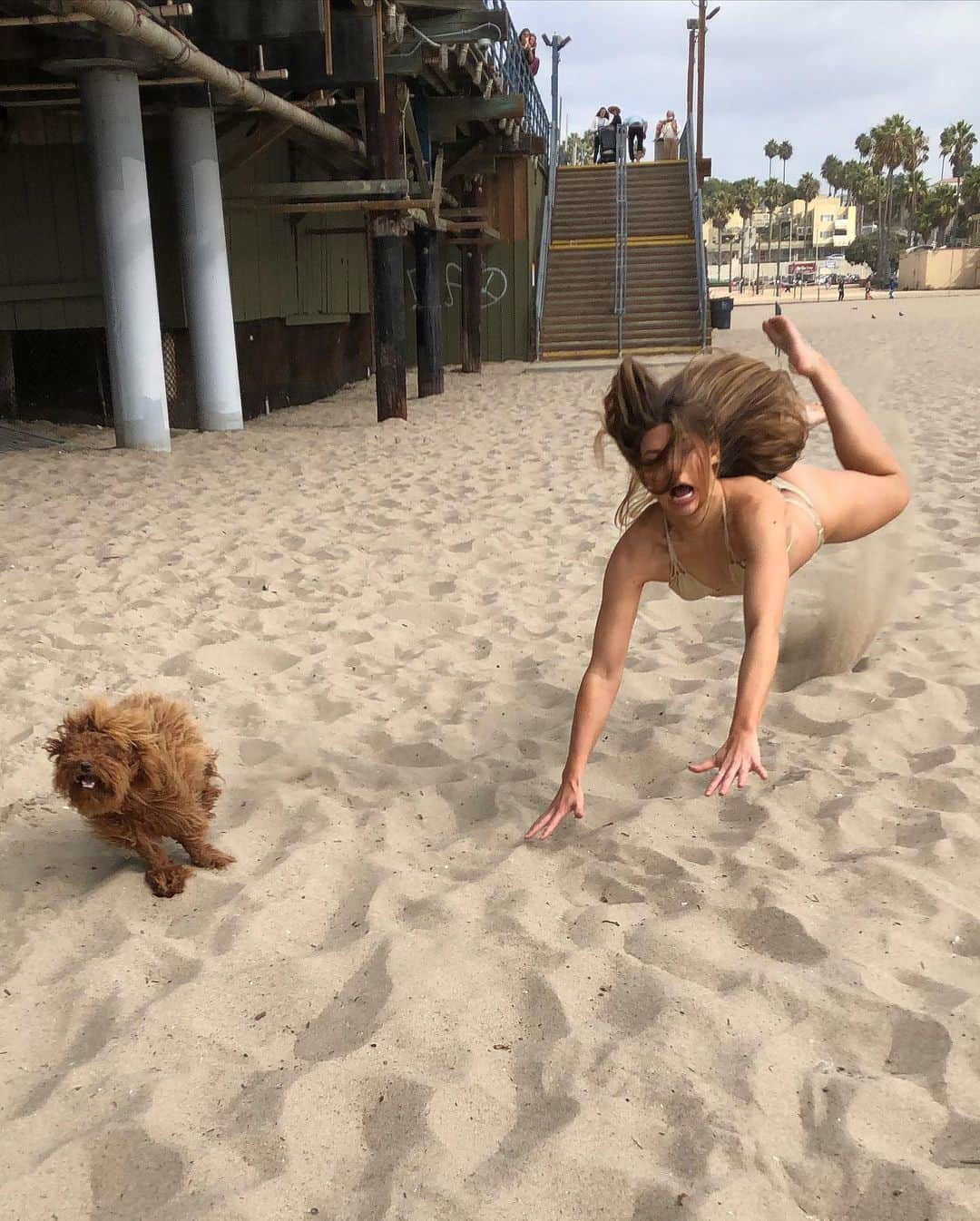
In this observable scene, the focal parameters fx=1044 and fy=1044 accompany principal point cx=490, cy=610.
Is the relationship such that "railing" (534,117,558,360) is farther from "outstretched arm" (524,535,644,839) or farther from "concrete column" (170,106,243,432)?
"outstretched arm" (524,535,644,839)

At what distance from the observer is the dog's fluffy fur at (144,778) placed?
8.33ft

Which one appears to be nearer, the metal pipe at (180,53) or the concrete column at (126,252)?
the metal pipe at (180,53)

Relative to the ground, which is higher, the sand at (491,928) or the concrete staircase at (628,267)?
the concrete staircase at (628,267)

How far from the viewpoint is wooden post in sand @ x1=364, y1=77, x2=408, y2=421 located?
1115 cm

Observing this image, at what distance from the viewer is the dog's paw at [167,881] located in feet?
9.00

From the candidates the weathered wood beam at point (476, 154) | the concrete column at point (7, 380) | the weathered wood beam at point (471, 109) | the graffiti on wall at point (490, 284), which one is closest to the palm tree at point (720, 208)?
the graffiti on wall at point (490, 284)

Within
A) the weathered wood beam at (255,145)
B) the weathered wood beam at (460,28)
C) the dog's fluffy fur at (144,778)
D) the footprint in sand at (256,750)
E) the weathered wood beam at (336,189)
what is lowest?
the footprint in sand at (256,750)

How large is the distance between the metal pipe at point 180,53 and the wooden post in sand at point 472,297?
8289 mm

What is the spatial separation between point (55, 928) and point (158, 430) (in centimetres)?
771

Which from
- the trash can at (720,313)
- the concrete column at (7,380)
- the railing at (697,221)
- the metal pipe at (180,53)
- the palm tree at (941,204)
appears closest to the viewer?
Answer: the metal pipe at (180,53)

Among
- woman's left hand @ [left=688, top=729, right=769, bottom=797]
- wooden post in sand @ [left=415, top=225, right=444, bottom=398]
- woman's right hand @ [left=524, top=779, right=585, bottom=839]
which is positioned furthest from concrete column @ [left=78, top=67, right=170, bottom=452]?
woman's left hand @ [left=688, top=729, right=769, bottom=797]

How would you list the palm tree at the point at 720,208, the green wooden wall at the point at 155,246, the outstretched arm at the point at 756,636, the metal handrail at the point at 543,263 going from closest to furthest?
the outstretched arm at the point at 756,636, the green wooden wall at the point at 155,246, the metal handrail at the point at 543,263, the palm tree at the point at 720,208

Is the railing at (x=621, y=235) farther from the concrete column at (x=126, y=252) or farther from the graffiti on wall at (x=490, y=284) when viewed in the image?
the concrete column at (x=126, y=252)

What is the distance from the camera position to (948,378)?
537 inches
